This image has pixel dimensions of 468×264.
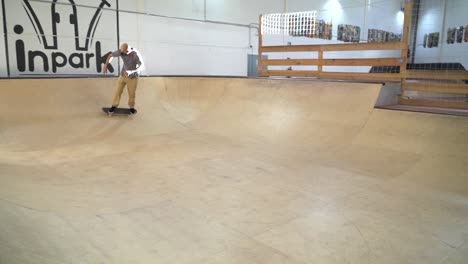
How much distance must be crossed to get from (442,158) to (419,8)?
52.5 feet

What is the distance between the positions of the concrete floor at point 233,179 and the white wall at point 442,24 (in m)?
11.3

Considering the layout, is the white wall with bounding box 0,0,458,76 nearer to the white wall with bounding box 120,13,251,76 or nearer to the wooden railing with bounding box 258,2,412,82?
the white wall with bounding box 120,13,251,76

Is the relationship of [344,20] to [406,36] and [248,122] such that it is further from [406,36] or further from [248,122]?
[248,122]

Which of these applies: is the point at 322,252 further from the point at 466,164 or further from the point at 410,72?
the point at 410,72

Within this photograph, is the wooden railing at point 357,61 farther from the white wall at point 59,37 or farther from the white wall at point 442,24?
the white wall at point 442,24

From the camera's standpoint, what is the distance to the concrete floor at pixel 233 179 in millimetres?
2689

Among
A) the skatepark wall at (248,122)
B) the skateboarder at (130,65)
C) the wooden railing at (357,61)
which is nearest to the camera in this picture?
the skatepark wall at (248,122)

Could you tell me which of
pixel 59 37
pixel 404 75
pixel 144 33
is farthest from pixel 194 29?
pixel 404 75

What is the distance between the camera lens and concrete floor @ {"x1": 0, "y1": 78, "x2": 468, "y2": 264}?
269 centimetres

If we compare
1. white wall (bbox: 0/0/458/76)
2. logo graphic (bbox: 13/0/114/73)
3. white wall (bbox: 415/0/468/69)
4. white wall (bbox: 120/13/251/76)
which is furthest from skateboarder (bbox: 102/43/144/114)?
white wall (bbox: 415/0/468/69)

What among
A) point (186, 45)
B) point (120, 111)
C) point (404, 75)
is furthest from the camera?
point (186, 45)

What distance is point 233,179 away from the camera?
4418 millimetres

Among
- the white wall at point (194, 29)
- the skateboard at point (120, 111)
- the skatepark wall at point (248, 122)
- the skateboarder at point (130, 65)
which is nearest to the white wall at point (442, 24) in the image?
the white wall at point (194, 29)

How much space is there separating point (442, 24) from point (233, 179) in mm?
17688
